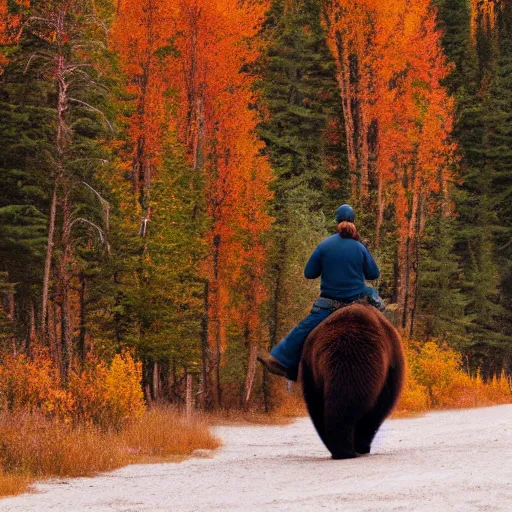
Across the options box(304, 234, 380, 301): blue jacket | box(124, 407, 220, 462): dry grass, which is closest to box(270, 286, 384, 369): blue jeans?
box(304, 234, 380, 301): blue jacket

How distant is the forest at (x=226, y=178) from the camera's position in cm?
2194

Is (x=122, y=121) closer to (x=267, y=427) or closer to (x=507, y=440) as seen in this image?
(x=267, y=427)

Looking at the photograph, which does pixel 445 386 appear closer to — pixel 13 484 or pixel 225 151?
pixel 225 151

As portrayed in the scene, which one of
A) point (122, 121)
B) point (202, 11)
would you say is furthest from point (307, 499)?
point (202, 11)

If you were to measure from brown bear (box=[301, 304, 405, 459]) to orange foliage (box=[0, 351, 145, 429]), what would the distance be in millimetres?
5517

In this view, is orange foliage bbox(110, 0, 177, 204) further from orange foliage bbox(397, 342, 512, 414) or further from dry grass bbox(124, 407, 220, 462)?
dry grass bbox(124, 407, 220, 462)

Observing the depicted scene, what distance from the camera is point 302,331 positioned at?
10.8 meters

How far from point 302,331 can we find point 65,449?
10.3 feet

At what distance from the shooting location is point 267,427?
879 inches

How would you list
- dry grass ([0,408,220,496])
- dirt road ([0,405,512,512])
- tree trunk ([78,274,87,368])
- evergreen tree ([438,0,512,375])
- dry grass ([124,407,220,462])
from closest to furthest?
dirt road ([0,405,512,512]), dry grass ([0,408,220,496]), dry grass ([124,407,220,462]), tree trunk ([78,274,87,368]), evergreen tree ([438,0,512,375])

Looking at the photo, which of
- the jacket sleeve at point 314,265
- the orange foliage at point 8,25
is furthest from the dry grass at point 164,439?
the orange foliage at point 8,25

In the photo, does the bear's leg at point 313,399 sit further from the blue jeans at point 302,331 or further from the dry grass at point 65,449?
the dry grass at point 65,449

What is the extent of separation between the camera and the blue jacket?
10.7 m

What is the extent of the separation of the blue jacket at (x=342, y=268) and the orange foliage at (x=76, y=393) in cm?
567
